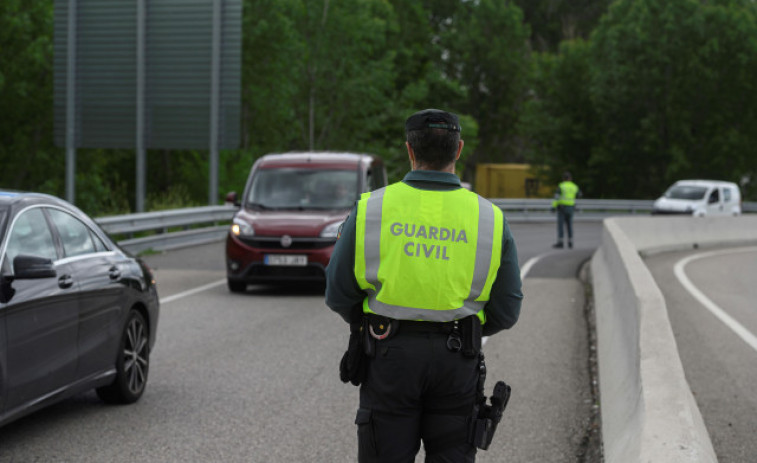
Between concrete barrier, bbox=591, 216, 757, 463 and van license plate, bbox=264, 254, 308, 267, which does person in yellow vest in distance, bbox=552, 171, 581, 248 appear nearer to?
van license plate, bbox=264, 254, 308, 267

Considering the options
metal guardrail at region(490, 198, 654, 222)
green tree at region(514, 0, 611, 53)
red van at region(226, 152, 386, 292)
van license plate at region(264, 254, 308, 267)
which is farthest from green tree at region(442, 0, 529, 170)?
van license plate at region(264, 254, 308, 267)

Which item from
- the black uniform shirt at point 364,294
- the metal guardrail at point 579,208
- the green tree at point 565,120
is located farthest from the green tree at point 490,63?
the black uniform shirt at point 364,294

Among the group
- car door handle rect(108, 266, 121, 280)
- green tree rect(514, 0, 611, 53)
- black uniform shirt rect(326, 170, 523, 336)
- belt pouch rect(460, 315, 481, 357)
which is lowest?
car door handle rect(108, 266, 121, 280)

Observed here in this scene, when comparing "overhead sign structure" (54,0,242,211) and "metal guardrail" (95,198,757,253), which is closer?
"metal guardrail" (95,198,757,253)

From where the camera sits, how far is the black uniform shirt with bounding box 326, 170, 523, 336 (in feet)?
13.5

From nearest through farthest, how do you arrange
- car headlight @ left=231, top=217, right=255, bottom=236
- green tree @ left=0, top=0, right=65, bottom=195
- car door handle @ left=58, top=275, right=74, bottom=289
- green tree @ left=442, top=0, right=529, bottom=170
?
1. car door handle @ left=58, top=275, right=74, bottom=289
2. car headlight @ left=231, top=217, right=255, bottom=236
3. green tree @ left=0, top=0, right=65, bottom=195
4. green tree @ left=442, top=0, right=529, bottom=170

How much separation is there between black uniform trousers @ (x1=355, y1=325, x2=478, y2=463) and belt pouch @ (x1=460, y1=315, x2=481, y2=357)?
0.09 feet

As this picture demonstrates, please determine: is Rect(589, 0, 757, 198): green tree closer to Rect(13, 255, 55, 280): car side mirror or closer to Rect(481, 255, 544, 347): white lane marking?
Rect(481, 255, 544, 347): white lane marking

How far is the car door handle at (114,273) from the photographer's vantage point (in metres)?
7.84

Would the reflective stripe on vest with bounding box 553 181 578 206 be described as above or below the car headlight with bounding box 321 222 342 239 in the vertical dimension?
above

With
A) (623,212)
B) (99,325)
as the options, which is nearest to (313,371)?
(99,325)

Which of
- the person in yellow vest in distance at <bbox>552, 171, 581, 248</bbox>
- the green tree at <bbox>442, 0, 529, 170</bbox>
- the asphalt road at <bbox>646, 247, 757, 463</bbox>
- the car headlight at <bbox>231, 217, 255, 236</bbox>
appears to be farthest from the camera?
the green tree at <bbox>442, 0, 529, 170</bbox>

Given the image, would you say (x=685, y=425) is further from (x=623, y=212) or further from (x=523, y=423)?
(x=623, y=212)

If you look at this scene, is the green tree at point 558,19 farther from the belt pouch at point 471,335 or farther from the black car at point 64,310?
the belt pouch at point 471,335
